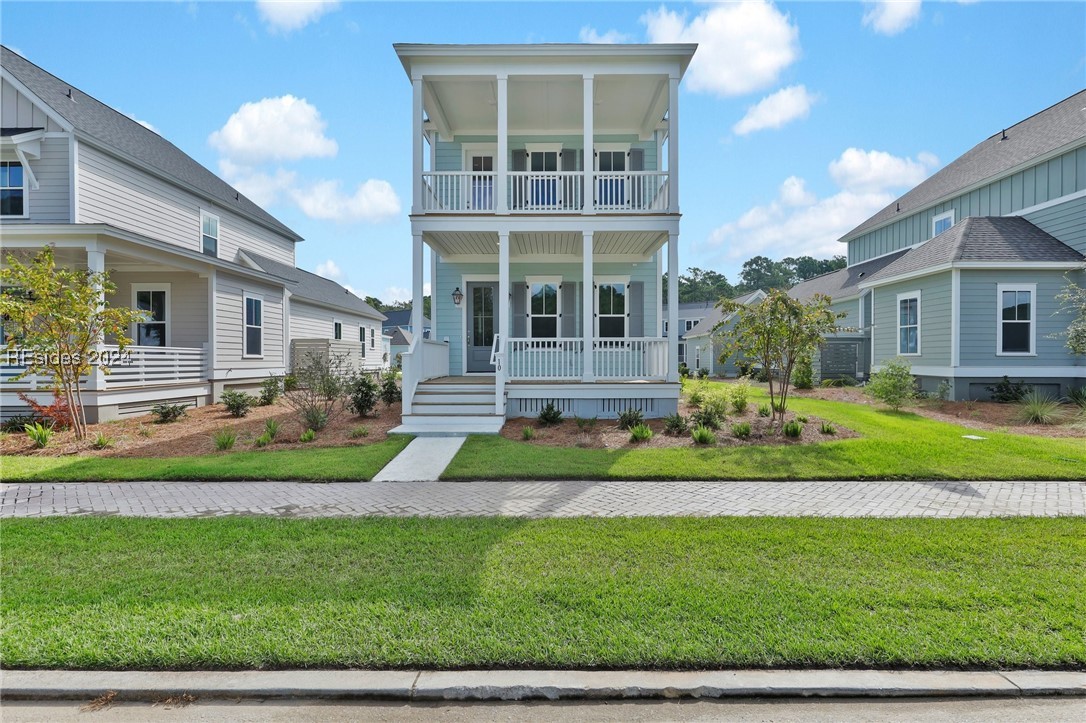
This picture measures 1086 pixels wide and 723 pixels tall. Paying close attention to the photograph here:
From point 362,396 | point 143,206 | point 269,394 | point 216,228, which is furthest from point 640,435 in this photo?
point 216,228

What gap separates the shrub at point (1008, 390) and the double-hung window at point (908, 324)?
2.19m

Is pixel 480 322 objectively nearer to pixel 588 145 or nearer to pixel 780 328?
pixel 588 145

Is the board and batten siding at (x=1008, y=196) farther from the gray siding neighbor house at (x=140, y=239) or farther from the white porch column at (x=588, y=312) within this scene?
the gray siding neighbor house at (x=140, y=239)

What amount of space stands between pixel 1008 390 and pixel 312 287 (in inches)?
994

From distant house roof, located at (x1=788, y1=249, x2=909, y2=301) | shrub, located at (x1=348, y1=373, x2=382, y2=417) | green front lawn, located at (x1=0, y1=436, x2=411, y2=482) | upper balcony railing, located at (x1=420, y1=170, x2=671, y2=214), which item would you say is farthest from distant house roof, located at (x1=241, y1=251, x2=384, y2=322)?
distant house roof, located at (x1=788, y1=249, x2=909, y2=301)

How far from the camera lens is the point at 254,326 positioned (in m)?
17.3

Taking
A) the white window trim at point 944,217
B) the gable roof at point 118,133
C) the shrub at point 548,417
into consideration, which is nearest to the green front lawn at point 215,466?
the shrub at point 548,417

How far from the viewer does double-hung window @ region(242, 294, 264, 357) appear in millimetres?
16953

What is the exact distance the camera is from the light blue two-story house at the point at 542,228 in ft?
36.6

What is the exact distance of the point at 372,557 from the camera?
4.21 meters

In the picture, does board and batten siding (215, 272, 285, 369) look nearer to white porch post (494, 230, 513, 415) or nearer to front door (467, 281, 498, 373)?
front door (467, 281, 498, 373)

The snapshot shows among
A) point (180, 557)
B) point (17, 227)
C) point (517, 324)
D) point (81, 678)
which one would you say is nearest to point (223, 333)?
point (17, 227)

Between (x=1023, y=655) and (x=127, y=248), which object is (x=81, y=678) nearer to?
(x=1023, y=655)

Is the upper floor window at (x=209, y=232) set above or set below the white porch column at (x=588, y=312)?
above
